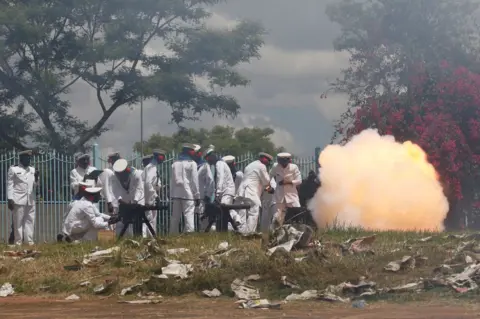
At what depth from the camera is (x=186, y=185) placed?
671 inches

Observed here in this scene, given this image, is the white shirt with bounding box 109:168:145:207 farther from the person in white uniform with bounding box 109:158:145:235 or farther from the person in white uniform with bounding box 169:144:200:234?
the person in white uniform with bounding box 169:144:200:234

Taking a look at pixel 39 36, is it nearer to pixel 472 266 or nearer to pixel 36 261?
pixel 36 261

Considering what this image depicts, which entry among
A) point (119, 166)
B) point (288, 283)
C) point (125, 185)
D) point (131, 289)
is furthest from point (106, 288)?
point (125, 185)

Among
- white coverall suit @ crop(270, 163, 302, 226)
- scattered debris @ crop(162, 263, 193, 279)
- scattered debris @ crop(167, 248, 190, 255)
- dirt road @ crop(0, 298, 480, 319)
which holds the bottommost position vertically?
dirt road @ crop(0, 298, 480, 319)

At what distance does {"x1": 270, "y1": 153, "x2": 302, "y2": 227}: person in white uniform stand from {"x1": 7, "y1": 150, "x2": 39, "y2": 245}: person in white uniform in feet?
14.3

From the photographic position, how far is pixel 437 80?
20.5 meters

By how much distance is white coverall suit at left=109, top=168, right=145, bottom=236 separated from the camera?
16625 mm

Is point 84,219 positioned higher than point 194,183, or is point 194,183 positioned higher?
point 194,183

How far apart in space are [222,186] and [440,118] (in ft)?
16.7

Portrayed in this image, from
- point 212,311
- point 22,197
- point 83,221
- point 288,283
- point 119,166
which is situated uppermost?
point 119,166

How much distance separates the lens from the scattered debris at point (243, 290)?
9000 mm

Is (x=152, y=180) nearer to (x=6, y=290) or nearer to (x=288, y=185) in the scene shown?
(x=288, y=185)

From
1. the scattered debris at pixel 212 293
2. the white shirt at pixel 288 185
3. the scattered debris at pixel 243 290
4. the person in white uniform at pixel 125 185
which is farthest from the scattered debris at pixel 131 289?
the white shirt at pixel 288 185

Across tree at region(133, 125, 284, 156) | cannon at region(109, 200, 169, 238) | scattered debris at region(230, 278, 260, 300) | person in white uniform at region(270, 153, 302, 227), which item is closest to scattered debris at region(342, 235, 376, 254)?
scattered debris at region(230, 278, 260, 300)
